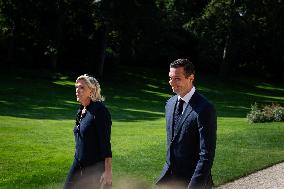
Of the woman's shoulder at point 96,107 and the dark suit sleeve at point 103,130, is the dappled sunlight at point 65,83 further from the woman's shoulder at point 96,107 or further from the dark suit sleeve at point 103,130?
the dark suit sleeve at point 103,130

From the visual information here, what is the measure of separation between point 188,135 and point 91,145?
147 cm

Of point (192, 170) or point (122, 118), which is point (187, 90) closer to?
point (192, 170)

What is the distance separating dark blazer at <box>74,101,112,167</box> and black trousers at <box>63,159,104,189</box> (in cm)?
6

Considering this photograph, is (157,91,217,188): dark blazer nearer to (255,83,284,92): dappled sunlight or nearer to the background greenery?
the background greenery

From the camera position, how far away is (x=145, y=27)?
44656 millimetres

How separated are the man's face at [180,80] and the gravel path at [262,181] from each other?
6118mm

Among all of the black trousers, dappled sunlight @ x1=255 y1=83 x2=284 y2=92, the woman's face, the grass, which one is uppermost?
the woman's face

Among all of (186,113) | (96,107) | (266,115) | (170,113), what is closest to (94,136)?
(96,107)

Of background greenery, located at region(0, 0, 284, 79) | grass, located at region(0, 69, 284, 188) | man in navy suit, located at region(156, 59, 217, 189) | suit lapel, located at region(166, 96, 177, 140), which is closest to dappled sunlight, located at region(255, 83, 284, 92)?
background greenery, located at region(0, 0, 284, 79)

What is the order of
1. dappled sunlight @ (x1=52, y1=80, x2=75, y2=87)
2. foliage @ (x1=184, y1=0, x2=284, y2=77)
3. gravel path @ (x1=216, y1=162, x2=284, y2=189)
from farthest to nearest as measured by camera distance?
foliage @ (x1=184, y1=0, x2=284, y2=77), dappled sunlight @ (x1=52, y1=80, x2=75, y2=87), gravel path @ (x1=216, y1=162, x2=284, y2=189)

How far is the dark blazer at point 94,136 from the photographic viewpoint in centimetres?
562

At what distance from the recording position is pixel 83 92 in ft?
18.7

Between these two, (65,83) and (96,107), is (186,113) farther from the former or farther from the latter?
(65,83)

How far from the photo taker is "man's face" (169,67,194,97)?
4594mm
